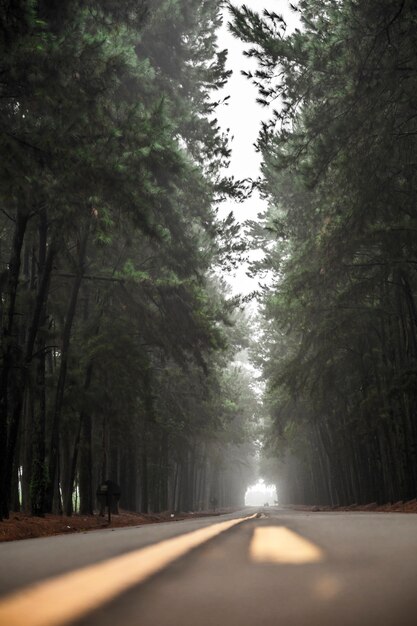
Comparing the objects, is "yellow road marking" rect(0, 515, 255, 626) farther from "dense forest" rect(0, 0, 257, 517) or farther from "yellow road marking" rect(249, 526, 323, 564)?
"dense forest" rect(0, 0, 257, 517)

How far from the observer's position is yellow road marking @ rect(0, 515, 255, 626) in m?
0.81

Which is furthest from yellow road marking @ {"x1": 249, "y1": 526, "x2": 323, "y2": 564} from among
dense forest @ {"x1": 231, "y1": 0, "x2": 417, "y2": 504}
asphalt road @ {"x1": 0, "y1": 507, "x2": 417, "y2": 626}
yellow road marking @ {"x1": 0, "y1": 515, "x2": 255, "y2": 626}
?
dense forest @ {"x1": 231, "y1": 0, "x2": 417, "y2": 504}

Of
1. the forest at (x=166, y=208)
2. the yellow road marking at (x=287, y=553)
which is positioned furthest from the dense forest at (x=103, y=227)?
the yellow road marking at (x=287, y=553)

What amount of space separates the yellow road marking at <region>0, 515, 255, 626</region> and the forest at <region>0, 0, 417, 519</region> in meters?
5.53

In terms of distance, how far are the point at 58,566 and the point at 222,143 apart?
45.8ft

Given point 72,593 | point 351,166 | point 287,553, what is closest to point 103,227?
point 351,166

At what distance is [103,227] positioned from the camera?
7.23 metres

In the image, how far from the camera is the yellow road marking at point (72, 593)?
0.81m

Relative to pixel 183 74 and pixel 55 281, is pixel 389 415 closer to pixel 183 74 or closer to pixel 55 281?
pixel 55 281

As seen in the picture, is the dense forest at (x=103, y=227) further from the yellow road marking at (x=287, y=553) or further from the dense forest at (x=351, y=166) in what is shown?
the yellow road marking at (x=287, y=553)

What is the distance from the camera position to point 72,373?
43.5 feet

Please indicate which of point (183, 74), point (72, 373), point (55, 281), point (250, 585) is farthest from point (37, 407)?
point (183, 74)

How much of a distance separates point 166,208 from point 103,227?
6915 mm

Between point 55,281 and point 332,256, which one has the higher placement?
point 55,281
